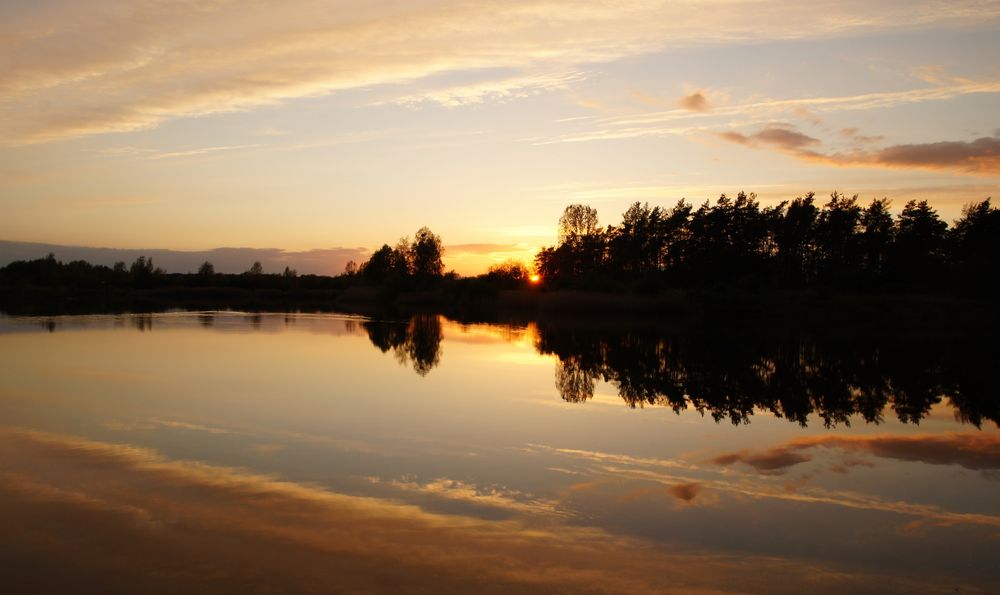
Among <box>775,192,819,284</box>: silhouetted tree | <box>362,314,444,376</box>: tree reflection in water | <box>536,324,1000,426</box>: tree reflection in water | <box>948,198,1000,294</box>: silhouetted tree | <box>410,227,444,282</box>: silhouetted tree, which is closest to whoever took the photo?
<box>536,324,1000,426</box>: tree reflection in water

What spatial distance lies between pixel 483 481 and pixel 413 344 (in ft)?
62.9

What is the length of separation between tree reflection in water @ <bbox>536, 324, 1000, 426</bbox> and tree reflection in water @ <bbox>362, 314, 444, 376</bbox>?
3.95 m

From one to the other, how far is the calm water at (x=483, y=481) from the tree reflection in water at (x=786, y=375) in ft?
0.51

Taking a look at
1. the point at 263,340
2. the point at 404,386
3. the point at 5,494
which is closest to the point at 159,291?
the point at 263,340

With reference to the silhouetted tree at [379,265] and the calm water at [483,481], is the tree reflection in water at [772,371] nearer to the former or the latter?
the calm water at [483,481]

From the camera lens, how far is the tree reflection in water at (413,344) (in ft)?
68.8

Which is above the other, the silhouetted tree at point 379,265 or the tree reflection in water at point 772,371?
the silhouetted tree at point 379,265

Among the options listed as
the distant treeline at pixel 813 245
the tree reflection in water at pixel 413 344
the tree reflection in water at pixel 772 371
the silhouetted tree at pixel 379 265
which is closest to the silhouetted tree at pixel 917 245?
the distant treeline at pixel 813 245

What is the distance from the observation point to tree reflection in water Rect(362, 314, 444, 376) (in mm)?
20984

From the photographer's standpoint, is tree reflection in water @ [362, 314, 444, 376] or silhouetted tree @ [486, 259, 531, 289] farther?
silhouetted tree @ [486, 259, 531, 289]

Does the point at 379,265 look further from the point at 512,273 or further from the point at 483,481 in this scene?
the point at 483,481

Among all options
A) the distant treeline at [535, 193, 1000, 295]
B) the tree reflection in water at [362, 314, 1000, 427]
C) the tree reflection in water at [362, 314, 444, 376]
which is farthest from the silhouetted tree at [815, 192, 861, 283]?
the tree reflection in water at [362, 314, 444, 376]

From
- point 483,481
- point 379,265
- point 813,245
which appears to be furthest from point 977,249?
point 379,265

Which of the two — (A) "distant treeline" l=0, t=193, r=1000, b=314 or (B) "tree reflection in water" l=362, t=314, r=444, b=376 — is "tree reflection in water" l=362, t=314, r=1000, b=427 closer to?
(B) "tree reflection in water" l=362, t=314, r=444, b=376
